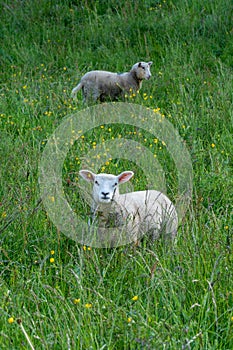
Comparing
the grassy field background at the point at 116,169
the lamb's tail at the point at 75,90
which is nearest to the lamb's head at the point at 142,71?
the grassy field background at the point at 116,169

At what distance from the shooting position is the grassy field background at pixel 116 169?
3.21m

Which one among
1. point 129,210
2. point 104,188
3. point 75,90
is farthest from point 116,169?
point 75,90

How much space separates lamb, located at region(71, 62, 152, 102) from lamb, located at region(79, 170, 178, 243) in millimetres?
3289

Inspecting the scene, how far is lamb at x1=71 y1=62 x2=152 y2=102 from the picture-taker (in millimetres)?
7840

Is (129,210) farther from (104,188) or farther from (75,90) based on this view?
(75,90)

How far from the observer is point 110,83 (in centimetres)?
795

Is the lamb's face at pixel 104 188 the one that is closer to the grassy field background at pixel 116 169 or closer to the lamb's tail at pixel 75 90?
the grassy field background at pixel 116 169

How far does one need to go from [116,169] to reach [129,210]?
1082 millimetres

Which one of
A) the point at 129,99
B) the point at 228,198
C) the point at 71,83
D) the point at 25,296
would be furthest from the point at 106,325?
the point at 71,83

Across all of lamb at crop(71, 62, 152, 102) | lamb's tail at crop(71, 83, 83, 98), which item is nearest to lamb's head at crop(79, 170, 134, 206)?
lamb's tail at crop(71, 83, 83, 98)

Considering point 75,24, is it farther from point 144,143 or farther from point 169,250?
point 169,250

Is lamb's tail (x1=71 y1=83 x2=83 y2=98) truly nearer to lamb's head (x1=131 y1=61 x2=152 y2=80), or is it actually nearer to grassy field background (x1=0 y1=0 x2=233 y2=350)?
grassy field background (x1=0 y1=0 x2=233 y2=350)

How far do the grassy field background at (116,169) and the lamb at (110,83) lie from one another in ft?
0.62

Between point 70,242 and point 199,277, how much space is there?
1.08 metres
